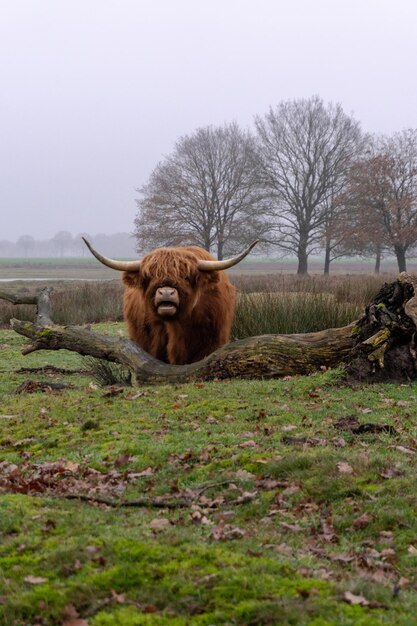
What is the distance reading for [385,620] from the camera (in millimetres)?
3902

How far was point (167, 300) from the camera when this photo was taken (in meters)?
11.0

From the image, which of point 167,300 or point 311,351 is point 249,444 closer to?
point 311,351

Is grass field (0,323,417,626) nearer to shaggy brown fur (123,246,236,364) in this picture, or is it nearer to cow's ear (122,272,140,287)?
shaggy brown fur (123,246,236,364)

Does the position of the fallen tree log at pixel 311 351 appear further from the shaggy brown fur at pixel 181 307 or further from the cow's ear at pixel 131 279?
the cow's ear at pixel 131 279

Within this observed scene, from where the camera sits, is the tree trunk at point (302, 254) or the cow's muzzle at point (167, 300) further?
the tree trunk at point (302, 254)

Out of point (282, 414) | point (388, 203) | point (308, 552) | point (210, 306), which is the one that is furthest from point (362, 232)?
point (308, 552)

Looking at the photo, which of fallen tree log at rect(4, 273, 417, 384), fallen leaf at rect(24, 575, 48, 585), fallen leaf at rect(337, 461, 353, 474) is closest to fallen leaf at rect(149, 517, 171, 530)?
fallen leaf at rect(24, 575, 48, 585)

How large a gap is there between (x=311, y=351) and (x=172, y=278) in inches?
88.9

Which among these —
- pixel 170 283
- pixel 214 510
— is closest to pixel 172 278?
pixel 170 283

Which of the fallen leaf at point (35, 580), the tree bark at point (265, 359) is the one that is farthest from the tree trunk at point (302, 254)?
the fallen leaf at point (35, 580)

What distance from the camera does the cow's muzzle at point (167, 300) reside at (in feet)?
36.1

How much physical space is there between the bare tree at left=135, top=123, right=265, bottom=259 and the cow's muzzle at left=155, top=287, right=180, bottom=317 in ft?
136

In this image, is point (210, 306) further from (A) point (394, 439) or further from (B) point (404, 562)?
(B) point (404, 562)

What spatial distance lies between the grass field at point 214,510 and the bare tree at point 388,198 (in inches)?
1665
